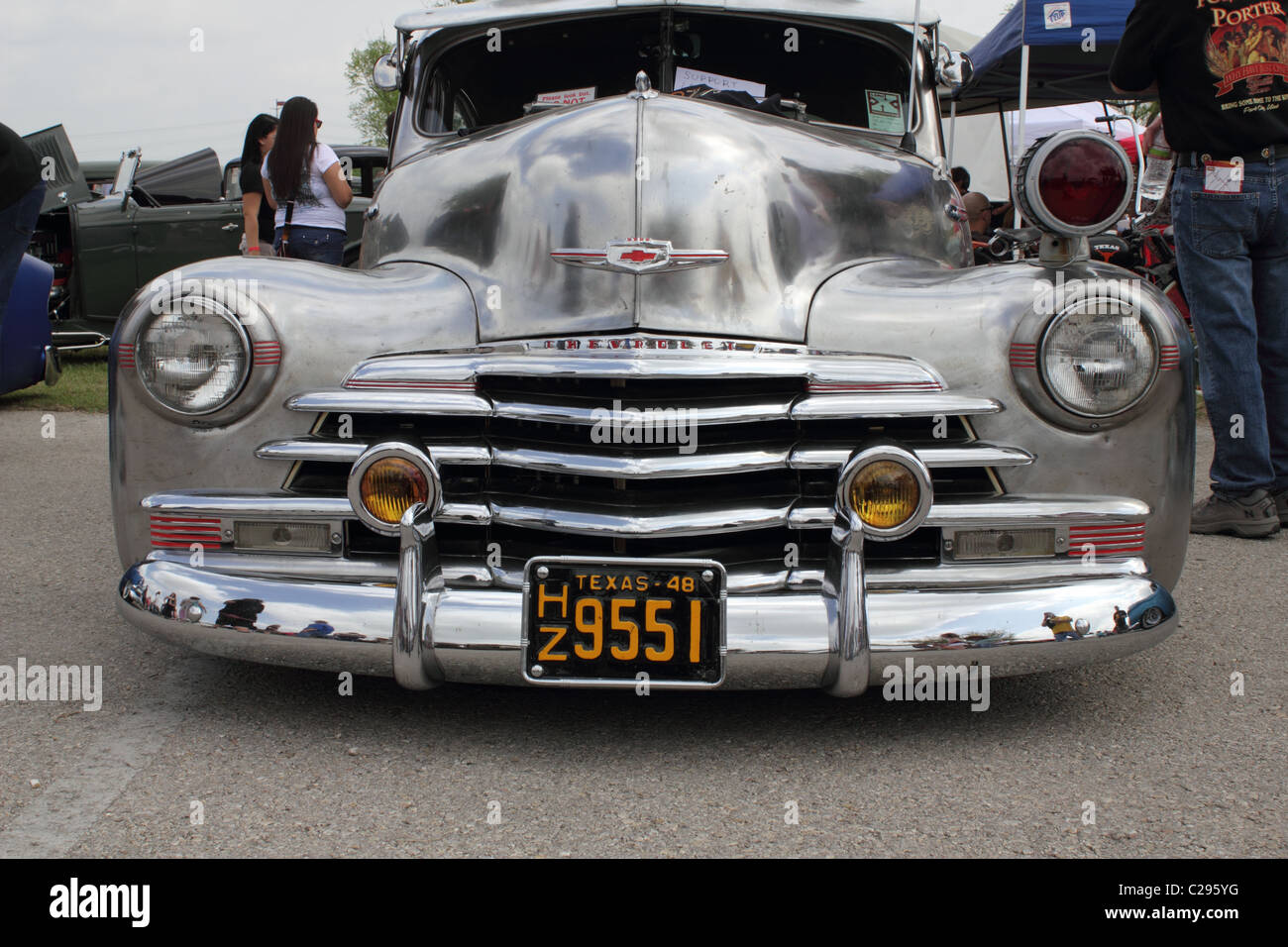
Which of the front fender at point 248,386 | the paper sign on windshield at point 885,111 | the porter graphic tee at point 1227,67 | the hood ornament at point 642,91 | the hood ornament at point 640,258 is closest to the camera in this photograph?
the front fender at point 248,386

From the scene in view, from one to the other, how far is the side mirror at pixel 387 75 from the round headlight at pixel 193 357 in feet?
5.63

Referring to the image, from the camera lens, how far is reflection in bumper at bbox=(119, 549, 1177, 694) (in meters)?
2.17

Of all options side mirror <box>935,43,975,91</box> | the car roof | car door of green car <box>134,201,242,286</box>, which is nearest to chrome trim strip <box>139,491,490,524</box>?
the car roof

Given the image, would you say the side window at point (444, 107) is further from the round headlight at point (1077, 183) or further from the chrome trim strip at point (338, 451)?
the round headlight at point (1077, 183)

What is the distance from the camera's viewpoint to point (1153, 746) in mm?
2367

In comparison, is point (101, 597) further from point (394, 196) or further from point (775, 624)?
point (775, 624)

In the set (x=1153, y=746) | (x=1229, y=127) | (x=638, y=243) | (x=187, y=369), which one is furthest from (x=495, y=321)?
(x=1229, y=127)

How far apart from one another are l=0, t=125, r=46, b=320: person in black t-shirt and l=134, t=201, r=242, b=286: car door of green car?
4.83m

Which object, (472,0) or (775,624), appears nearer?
(775,624)

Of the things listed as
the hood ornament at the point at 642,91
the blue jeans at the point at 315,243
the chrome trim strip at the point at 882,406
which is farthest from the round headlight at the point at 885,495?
the blue jeans at the point at 315,243

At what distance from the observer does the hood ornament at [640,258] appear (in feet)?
8.52

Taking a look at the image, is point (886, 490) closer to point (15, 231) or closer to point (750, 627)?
point (750, 627)

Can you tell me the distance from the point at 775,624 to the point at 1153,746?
0.81 metres
